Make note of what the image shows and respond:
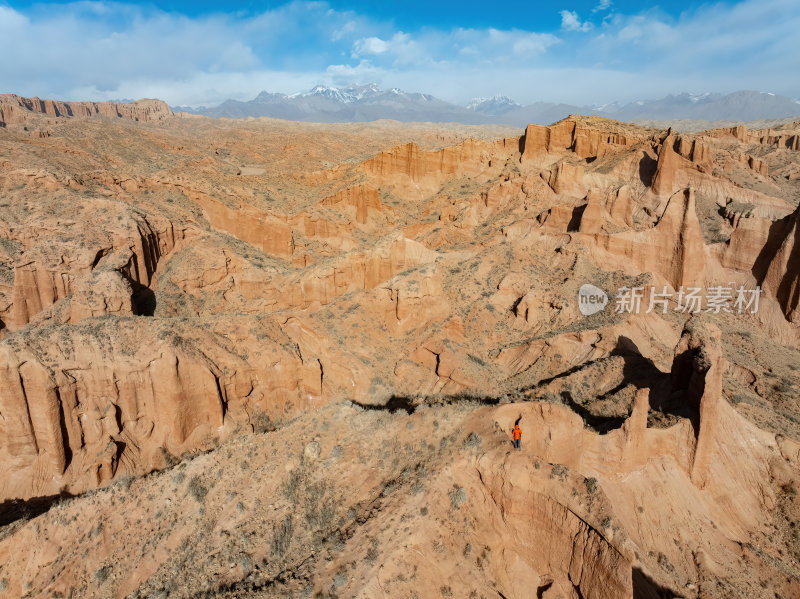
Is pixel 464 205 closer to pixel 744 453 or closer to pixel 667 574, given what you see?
pixel 744 453

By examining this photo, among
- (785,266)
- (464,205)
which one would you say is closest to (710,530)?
(785,266)

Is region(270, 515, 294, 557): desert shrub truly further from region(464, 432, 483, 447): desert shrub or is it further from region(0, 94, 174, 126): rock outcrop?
region(0, 94, 174, 126): rock outcrop

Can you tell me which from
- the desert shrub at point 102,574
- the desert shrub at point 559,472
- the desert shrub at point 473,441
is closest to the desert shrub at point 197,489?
the desert shrub at point 102,574

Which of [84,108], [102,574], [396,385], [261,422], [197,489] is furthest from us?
[84,108]

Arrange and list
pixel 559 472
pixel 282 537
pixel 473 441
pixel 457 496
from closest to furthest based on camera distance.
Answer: pixel 559 472 < pixel 457 496 < pixel 282 537 < pixel 473 441

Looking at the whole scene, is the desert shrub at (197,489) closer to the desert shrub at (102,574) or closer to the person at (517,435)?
the desert shrub at (102,574)

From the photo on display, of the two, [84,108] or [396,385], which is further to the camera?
[84,108]

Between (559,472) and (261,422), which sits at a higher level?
(559,472)

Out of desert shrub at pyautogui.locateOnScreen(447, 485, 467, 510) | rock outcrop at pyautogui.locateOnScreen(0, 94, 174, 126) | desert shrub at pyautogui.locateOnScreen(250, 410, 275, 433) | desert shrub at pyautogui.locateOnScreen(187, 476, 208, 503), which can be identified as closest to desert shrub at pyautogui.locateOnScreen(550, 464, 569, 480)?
desert shrub at pyautogui.locateOnScreen(447, 485, 467, 510)

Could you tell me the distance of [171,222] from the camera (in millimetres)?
31828

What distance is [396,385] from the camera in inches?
862

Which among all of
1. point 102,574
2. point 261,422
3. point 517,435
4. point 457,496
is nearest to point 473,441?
point 517,435

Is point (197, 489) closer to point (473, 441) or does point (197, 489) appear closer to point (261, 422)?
point (473, 441)

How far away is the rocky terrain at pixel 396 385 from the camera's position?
991cm
